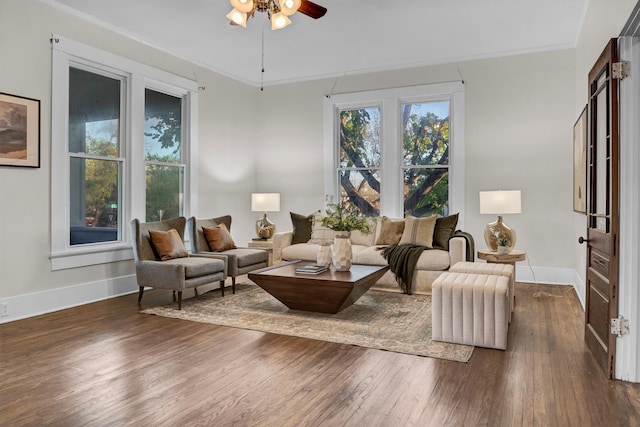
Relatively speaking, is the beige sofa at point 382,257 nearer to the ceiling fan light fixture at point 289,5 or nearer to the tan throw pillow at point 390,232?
the tan throw pillow at point 390,232

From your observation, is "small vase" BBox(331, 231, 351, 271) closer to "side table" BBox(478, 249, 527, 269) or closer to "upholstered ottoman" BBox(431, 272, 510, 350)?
"upholstered ottoman" BBox(431, 272, 510, 350)

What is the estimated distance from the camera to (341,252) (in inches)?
172

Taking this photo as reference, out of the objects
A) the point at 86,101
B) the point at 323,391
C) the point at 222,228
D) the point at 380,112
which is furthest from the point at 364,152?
the point at 323,391

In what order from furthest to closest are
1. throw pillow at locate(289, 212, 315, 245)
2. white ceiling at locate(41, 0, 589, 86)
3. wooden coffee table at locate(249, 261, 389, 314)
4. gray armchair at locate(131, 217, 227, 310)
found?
throw pillow at locate(289, 212, 315, 245), white ceiling at locate(41, 0, 589, 86), gray armchair at locate(131, 217, 227, 310), wooden coffee table at locate(249, 261, 389, 314)

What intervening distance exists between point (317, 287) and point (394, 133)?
3374 mm

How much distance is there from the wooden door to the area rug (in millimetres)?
851

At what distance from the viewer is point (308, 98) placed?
7141mm

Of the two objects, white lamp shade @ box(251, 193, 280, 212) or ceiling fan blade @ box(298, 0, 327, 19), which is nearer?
ceiling fan blade @ box(298, 0, 327, 19)

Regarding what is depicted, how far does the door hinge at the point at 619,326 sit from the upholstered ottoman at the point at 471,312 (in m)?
0.67

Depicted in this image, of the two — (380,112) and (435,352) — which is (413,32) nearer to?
(380,112)

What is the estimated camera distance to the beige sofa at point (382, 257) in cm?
505

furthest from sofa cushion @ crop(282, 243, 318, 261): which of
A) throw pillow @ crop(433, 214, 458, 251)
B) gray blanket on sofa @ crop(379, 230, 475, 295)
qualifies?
throw pillow @ crop(433, 214, 458, 251)

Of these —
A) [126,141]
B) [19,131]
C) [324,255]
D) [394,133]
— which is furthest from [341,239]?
[19,131]

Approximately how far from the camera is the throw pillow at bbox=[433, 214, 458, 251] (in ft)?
17.7
